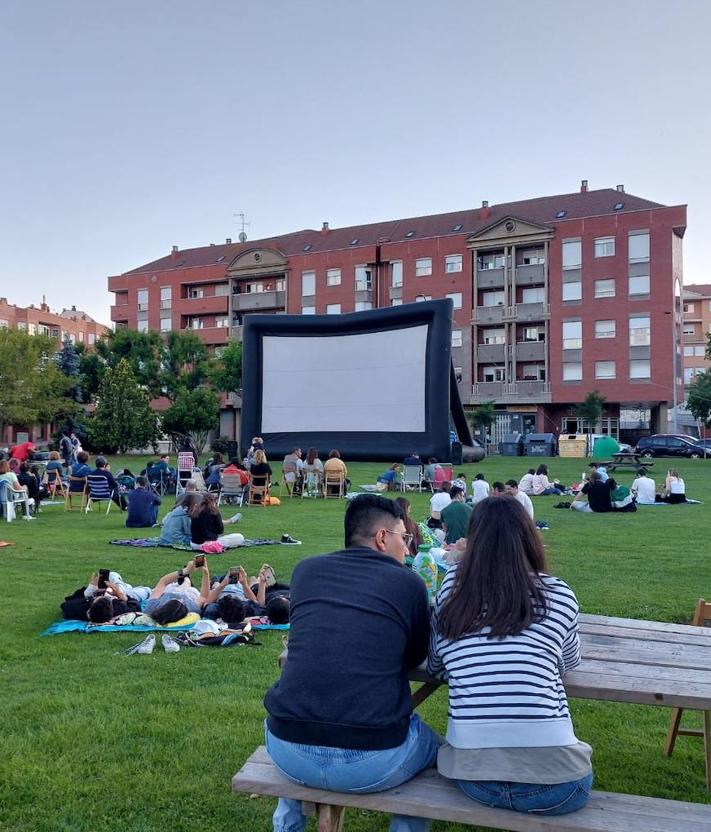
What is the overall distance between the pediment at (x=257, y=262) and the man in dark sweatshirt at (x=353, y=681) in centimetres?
5301

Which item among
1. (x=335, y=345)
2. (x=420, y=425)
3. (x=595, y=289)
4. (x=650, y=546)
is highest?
(x=595, y=289)

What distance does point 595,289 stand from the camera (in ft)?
149

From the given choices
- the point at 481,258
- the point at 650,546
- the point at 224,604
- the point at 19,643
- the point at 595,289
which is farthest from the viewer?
the point at 481,258

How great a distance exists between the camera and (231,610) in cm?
629

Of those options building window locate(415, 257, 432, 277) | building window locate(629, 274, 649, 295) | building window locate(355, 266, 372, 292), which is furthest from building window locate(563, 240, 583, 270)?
building window locate(355, 266, 372, 292)

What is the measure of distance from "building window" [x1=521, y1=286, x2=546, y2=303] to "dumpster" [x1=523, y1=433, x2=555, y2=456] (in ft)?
39.7

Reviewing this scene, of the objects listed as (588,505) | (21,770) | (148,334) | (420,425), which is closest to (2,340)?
(148,334)

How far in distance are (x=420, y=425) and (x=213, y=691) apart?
64.0 ft

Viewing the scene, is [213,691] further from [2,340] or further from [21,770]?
[2,340]

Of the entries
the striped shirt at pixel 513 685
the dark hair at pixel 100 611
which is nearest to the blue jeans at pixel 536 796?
the striped shirt at pixel 513 685

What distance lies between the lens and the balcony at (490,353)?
48.4 meters

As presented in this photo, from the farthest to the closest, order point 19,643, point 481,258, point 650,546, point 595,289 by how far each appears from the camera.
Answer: point 481,258
point 595,289
point 650,546
point 19,643

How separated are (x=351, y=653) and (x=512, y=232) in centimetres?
4747

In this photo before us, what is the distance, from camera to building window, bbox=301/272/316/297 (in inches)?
2108
